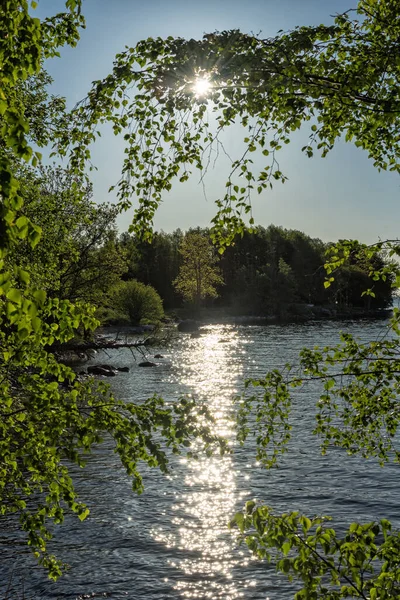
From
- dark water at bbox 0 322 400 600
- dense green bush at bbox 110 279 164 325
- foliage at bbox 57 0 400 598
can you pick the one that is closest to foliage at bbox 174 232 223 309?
dense green bush at bbox 110 279 164 325

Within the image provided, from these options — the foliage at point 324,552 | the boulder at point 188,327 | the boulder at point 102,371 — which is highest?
the foliage at point 324,552

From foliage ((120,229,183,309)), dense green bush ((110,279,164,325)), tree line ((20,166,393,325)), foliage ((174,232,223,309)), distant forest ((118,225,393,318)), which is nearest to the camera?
tree line ((20,166,393,325))

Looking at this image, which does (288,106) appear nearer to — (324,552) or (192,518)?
(324,552)

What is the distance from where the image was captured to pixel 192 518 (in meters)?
17.6

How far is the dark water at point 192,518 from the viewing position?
45.5 ft

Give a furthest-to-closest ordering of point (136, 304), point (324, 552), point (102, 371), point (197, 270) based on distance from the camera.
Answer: point (197, 270), point (136, 304), point (102, 371), point (324, 552)

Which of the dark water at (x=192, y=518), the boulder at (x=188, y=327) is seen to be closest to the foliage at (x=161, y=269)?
the boulder at (x=188, y=327)

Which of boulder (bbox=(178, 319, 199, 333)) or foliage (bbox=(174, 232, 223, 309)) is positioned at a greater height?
foliage (bbox=(174, 232, 223, 309))

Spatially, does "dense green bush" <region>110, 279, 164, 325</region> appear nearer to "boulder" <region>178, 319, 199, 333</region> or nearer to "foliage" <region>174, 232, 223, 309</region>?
"boulder" <region>178, 319, 199, 333</region>

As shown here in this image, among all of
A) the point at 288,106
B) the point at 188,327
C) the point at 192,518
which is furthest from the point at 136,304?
the point at 288,106

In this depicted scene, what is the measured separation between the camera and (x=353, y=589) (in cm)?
494

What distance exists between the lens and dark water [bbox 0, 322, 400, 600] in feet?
45.5

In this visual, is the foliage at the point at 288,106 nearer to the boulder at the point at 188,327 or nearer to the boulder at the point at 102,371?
the boulder at the point at 102,371

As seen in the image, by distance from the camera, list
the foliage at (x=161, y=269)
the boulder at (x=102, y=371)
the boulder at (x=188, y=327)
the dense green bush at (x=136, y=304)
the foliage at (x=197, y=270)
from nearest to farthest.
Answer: the boulder at (x=102, y=371), the dense green bush at (x=136, y=304), the boulder at (x=188, y=327), the foliage at (x=197, y=270), the foliage at (x=161, y=269)
